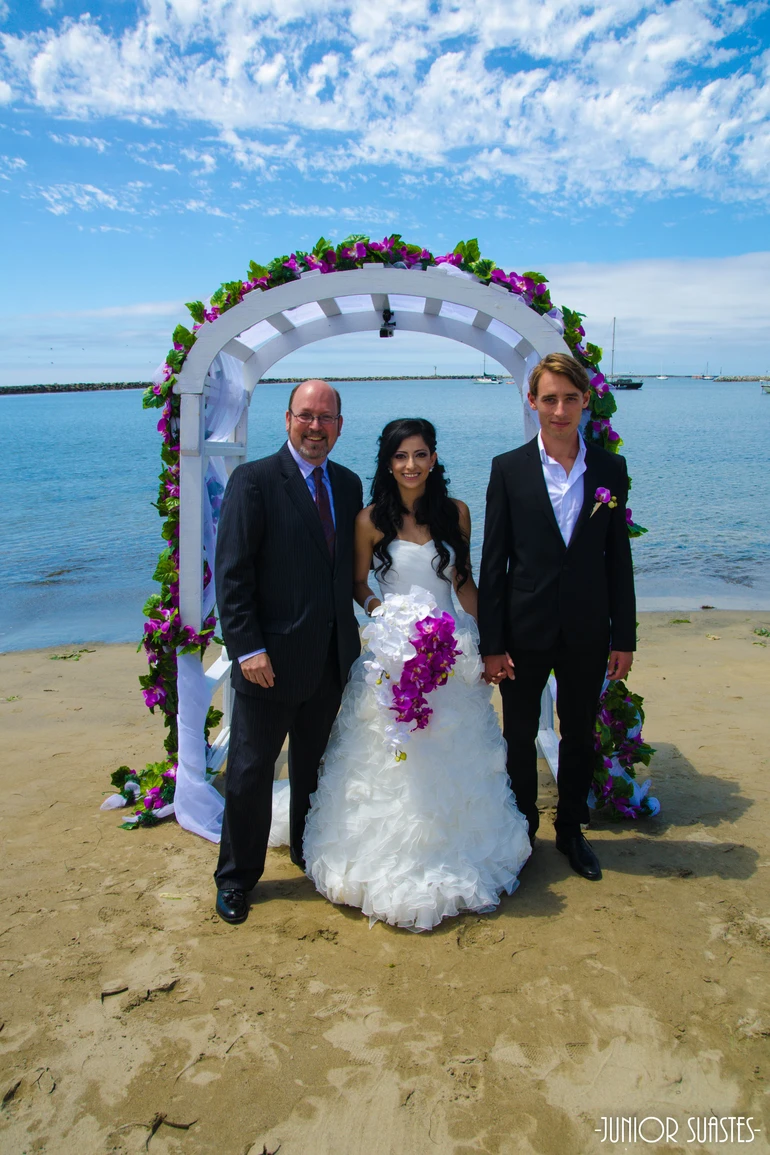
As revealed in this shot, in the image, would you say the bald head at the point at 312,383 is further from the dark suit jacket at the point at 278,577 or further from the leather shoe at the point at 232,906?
the leather shoe at the point at 232,906

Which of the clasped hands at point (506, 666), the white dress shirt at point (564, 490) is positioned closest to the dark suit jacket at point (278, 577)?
the clasped hands at point (506, 666)

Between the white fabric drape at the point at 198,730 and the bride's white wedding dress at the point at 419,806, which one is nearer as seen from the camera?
the bride's white wedding dress at the point at 419,806

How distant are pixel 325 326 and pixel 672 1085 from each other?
397cm

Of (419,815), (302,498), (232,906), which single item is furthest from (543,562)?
(232,906)

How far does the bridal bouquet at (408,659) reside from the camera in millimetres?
3268

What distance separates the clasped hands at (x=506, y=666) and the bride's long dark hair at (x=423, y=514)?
40 centimetres

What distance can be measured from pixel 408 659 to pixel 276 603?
0.62m

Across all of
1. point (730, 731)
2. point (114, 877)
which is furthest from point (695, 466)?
point (114, 877)

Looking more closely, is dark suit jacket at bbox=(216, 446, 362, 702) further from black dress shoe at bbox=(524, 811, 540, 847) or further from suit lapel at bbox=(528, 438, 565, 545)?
black dress shoe at bbox=(524, 811, 540, 847)

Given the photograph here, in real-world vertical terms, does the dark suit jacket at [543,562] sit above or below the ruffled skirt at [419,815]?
above

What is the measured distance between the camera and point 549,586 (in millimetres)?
3465

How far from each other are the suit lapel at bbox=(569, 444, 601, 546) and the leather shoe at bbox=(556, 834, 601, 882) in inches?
58.1

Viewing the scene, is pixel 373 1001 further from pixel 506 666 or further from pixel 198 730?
pixel 198 730

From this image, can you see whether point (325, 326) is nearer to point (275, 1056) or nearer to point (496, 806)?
point (496, 806)
